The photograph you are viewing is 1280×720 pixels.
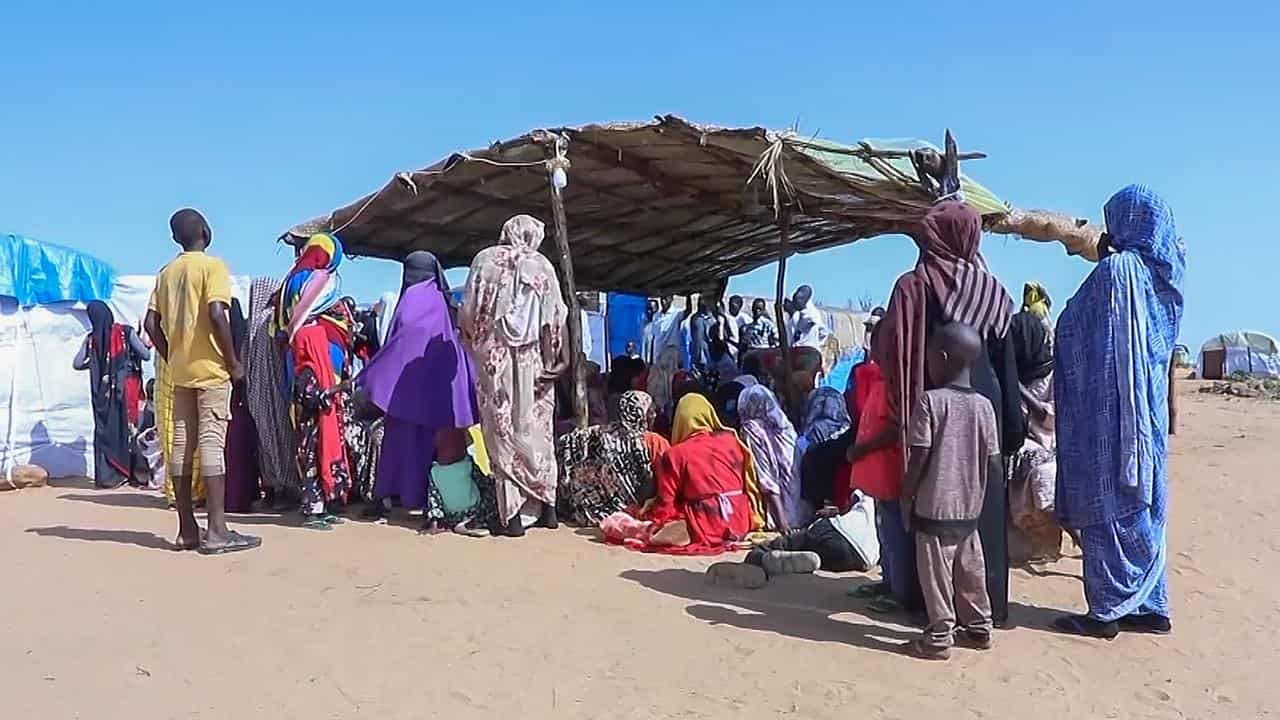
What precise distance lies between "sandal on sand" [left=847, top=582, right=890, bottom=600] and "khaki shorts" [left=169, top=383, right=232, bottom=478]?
3.30 meters

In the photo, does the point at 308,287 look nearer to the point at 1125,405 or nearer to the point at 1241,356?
the point at 1125,405

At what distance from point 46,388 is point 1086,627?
10.1m

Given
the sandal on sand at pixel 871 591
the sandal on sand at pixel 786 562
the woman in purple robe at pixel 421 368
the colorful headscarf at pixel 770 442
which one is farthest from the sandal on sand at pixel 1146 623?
the woman in purple robe at pixel 421 368

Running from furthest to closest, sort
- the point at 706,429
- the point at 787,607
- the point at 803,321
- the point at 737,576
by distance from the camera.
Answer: the point at 803,321, the point at 706,429, the point at 737,576, the point at 787,607

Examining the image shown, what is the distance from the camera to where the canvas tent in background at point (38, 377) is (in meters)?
9.70

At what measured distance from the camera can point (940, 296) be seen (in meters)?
3.74

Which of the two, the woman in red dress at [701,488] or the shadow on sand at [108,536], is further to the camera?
the woman in red dress at [701,488]

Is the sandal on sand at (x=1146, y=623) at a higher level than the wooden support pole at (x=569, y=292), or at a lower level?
lower

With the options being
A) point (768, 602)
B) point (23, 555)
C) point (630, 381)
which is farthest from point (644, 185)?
point (23, 555)

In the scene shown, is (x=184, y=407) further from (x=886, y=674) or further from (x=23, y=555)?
(x=886, y=674)

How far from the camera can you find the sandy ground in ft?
10.4

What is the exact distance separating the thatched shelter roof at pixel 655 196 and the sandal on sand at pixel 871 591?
305 centimetres

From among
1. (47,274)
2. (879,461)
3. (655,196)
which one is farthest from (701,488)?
(47,274)

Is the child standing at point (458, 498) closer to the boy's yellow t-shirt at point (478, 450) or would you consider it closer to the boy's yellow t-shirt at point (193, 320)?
the boy's yellow t-shirt at point (478, 450)
